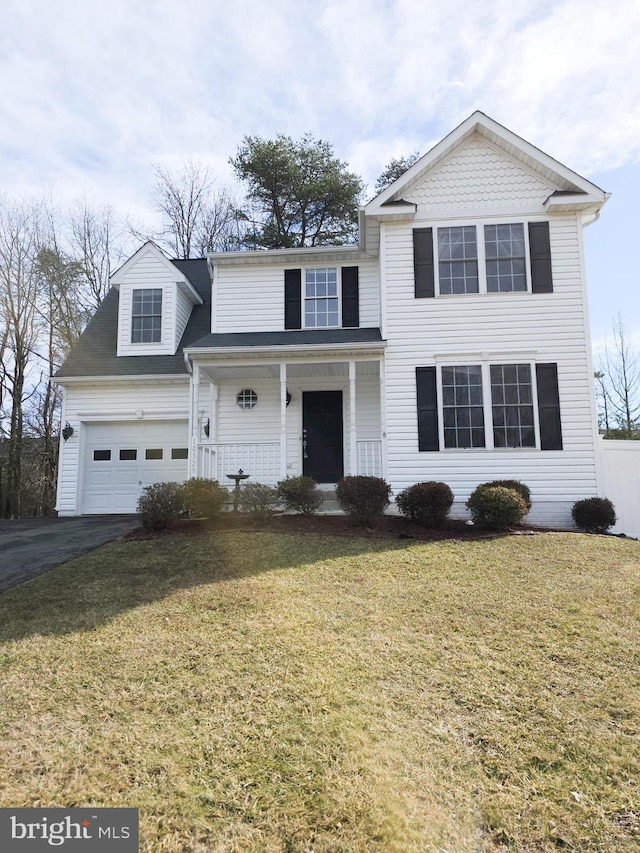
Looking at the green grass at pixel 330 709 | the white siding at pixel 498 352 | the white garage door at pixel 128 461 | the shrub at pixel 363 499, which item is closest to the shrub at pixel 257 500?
the shrub at pixel 363 499

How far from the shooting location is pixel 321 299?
12352mm

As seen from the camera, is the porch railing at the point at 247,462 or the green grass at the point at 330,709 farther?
the porch railing at the point at 247,462

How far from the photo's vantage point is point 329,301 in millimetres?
12336

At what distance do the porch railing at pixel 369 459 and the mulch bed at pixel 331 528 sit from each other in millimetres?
1340

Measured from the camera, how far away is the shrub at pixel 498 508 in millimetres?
8320

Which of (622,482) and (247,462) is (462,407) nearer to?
(622,482)

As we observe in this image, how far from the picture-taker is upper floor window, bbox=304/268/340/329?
12.3 metres

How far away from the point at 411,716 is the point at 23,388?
2012cm

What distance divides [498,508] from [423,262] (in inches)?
218

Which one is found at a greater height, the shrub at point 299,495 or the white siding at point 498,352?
the white siding at point 498,352

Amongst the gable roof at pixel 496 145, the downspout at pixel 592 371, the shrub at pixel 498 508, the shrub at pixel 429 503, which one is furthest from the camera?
the gable roof at pixel 496 145

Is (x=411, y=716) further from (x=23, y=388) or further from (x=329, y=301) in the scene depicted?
(x=23, y=388)

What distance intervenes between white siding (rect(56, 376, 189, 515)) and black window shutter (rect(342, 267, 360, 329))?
440 cm

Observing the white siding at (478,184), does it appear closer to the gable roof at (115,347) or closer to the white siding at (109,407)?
the gable roof at (115,347)
